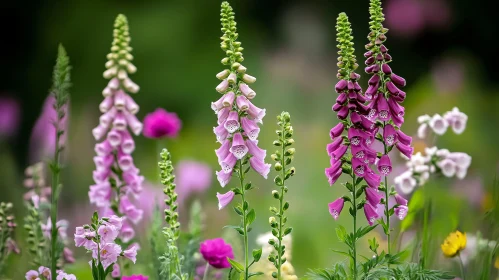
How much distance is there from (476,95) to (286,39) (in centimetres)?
219

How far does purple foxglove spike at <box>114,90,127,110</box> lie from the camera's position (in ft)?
10.9

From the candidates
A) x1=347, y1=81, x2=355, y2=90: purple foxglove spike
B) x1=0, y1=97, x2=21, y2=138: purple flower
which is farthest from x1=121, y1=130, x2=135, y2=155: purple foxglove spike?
x1=0, y1=97, x2=21, y2=138: purple flower

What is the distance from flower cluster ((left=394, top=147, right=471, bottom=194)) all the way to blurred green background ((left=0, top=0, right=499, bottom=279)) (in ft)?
9.47

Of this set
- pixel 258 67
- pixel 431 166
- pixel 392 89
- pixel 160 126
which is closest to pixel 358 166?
pixel 392 89

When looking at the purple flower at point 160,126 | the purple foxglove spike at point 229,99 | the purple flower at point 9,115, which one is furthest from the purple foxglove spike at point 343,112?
the purple flower at point 9,115

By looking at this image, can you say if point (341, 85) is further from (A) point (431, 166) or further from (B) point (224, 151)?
(A) point (431, 166)

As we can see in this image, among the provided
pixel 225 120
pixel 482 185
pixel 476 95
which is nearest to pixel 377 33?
pixel 225 120

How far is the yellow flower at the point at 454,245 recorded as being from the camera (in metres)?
3.25

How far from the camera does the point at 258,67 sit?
946 centimetres

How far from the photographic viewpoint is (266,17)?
36.0 feet

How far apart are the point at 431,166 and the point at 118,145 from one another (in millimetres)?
1349

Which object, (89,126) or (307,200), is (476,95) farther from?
(89,126)

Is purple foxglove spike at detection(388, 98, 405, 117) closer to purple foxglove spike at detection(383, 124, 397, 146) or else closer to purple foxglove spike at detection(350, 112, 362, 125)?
purple foxglove spike at detection(383, 124, 397, 146)

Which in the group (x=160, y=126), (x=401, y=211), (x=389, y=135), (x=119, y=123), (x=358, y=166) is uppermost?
(x=160, y=126)
